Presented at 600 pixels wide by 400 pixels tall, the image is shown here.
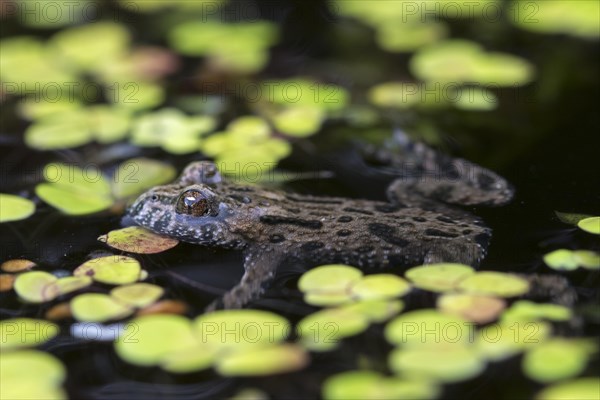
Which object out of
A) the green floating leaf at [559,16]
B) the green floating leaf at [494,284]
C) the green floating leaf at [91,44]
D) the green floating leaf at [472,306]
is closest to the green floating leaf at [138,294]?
the green floating leaf at [472,306]

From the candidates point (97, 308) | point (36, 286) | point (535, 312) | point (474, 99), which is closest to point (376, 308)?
point (535, 312)

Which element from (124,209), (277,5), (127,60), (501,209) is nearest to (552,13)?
(277,5)

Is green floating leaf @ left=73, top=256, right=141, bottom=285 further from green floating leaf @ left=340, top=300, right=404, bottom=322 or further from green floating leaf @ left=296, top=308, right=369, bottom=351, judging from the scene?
green floating leaf @ left=340, top=300, right=404, bottom=322

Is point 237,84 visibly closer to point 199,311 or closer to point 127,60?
point 127,60

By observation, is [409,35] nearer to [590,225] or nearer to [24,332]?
[590,225]

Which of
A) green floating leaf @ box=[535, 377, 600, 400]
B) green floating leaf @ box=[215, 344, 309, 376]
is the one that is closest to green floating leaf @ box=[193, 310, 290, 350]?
green floating leaf @ box=[215, 344, 309, 376]

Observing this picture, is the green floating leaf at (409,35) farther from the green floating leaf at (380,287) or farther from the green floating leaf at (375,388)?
the green floating leaf at (375,388)

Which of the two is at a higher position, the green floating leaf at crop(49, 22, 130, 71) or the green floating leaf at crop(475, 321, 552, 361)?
the green floating leaf at crop(49, 22, 130, 71)
